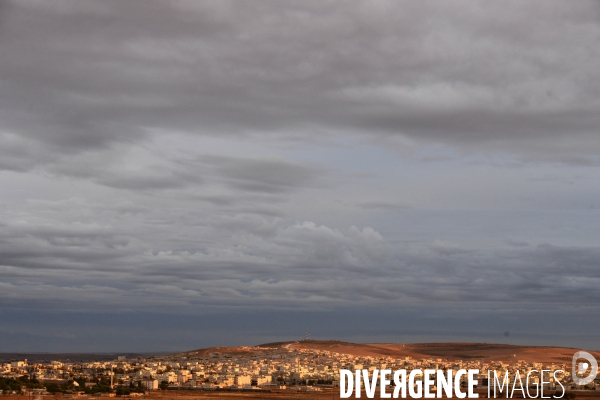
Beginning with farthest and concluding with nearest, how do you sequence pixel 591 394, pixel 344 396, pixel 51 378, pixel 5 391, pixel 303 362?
pixel 303 362 → pixel 51 378 → pixel 591 394 → pixel 344 396 → pixel 5 391

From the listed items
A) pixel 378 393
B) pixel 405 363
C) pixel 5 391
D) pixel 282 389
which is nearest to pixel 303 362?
pixel 405 363

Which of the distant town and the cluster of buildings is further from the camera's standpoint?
the cluster of buildings

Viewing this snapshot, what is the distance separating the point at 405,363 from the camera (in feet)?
640

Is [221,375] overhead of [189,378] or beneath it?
overhead

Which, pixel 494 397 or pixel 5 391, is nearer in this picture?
pixel 5 391

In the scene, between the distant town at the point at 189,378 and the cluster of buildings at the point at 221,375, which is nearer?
the distant town at the point at 189,378

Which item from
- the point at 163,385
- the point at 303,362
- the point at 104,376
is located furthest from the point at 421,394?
the point at 303,362

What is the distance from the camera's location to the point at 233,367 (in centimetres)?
17050

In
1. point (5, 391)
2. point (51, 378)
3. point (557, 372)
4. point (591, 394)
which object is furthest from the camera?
point (557, 372)

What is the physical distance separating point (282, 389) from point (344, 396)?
19.3 m

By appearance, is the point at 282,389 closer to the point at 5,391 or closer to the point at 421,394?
the point at 421,394

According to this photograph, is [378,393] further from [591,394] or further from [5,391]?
[5,391]

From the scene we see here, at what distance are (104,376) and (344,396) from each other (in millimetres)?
48167

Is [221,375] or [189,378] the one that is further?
[221,375]
